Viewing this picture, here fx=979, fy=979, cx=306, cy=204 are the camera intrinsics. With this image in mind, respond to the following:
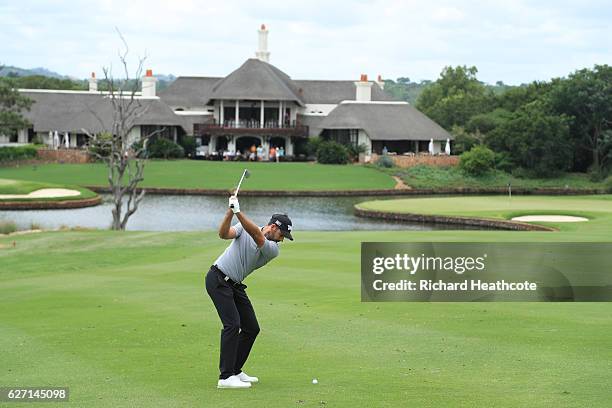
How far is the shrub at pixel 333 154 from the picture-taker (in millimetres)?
81062

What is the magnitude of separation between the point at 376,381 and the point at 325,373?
25.7 inches

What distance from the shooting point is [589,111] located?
8125 cm

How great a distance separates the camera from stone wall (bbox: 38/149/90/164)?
79.4 m

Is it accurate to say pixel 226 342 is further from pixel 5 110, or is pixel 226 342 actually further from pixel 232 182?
pixel 5 110

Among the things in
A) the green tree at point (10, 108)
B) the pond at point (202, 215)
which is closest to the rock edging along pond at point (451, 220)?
the pond at point (202, 215)

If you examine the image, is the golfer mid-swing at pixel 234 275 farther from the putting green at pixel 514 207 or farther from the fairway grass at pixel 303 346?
the putting green at pixel 514 207

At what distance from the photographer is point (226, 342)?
969 cm

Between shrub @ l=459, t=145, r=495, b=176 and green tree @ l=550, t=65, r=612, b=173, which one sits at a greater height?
green tree @ l=550, t=65, r=612, b=173

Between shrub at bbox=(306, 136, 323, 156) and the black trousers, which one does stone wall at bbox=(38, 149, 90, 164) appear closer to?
shrub at bbox=(306, 136, 323, 156)

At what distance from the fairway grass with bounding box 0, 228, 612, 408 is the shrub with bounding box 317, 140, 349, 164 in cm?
6136

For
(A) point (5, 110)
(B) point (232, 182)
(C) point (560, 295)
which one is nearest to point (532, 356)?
(C) point (560, 295)

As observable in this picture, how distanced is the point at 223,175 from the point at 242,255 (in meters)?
62.5

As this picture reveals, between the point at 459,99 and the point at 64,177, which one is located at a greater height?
the point at 459,99
